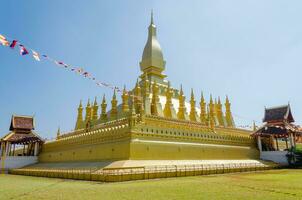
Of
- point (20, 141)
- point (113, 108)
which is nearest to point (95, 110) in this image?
point (113, 108)

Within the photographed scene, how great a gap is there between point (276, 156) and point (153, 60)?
20.7 metres

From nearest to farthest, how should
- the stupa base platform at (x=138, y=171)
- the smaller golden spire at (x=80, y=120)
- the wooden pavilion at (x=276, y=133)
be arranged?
the stupa base platform at (x=138, y=171) → the wooden pavilion at (x=276, y=133) → the smaller golden spire at (x=80, y=120)

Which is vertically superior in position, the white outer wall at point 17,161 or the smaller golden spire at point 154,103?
the smaller golden spire at point 154,103

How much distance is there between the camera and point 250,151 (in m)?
32.0

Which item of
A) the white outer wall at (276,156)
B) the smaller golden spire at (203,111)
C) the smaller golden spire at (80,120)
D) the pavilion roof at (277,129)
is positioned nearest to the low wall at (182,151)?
the white outer wall at (276,156)

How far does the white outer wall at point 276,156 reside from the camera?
98.9 ft

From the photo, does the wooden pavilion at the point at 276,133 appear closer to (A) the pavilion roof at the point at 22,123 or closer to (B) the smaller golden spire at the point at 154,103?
(B) the smaller golden spire at the point at 154,103

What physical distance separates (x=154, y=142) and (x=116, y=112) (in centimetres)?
1112

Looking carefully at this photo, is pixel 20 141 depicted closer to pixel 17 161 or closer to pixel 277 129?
pixel 17 161

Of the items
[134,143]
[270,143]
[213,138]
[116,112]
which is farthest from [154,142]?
[270,143]

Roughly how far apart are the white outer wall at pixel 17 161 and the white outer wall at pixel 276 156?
93.7 ft

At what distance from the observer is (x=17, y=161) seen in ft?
110

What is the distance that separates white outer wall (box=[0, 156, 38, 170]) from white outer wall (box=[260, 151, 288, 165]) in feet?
93.7

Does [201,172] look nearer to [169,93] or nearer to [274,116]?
[169,93]
